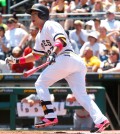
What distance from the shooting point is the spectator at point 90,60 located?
37.4 ft

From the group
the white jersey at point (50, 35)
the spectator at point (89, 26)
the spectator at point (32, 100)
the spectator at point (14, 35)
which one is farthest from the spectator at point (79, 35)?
the white jersey at point (50, 35)

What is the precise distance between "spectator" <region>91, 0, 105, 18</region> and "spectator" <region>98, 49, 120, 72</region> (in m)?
2.48

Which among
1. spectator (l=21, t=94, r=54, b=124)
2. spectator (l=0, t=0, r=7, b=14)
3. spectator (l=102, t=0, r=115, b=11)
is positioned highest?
spectator (l=102, t=0, r=115, b=11)

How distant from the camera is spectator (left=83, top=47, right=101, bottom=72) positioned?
11406 millimetres

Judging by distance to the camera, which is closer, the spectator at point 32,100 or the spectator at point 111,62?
the spectator at point 32,100

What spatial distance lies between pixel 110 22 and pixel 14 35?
245 centimetres

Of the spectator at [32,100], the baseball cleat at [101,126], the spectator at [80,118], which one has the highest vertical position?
the baseball cleat at [101,126]

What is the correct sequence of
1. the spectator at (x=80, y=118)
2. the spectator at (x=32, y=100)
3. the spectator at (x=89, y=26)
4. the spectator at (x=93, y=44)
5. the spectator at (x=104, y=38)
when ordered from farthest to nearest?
1. the spectator at (x=89, y=26)
2. the spectator at (x=104, y=38)
3. the spectator at (x=93, y=44)
4. the spectator at (x=32, y=100)
5. the spectator at (x=80, y=118)

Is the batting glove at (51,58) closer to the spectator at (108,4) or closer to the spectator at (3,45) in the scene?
the spectator at (3,45)

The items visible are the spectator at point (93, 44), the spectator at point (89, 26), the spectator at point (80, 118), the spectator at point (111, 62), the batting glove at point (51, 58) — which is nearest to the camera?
the batting glove at point (51, 58)

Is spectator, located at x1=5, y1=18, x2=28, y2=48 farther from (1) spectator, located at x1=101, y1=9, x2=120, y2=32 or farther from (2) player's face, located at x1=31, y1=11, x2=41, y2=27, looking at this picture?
(2) player's face, located at x1=31, y1=11, x2=41, y2=27

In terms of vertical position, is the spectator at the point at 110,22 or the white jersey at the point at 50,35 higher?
the white jersey at the point at 50,35

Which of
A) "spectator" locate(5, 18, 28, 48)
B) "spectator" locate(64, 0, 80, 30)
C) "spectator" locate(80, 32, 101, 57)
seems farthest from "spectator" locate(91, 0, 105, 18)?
"spectator" locate(5, 18, 28, 48)

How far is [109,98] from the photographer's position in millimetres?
11273
